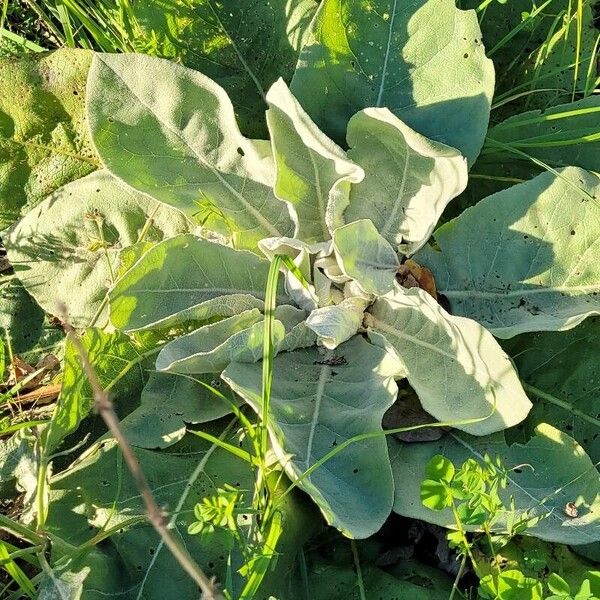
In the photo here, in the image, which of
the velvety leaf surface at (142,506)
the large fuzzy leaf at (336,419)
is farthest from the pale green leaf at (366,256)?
the velvety leaf surface at (142,506)

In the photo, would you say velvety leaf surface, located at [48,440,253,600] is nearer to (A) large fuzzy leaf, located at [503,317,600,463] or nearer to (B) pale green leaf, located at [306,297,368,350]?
(B) pale green leaf, located at [306,297,368,350]

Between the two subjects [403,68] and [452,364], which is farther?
[403,68]

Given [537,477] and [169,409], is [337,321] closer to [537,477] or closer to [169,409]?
[169,409]

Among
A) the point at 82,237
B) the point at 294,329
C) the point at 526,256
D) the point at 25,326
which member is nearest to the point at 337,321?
the point at 294,329

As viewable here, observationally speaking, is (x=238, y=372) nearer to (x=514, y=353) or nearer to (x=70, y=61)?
(x=514, y=353)

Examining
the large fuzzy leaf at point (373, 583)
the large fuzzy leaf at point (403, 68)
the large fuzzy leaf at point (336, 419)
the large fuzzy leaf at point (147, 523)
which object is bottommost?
the large fuzzy leaf at point (373, 583)

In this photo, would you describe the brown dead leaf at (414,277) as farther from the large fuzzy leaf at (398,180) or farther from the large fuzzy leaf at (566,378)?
the large fuzzy leaf at (566,378)
